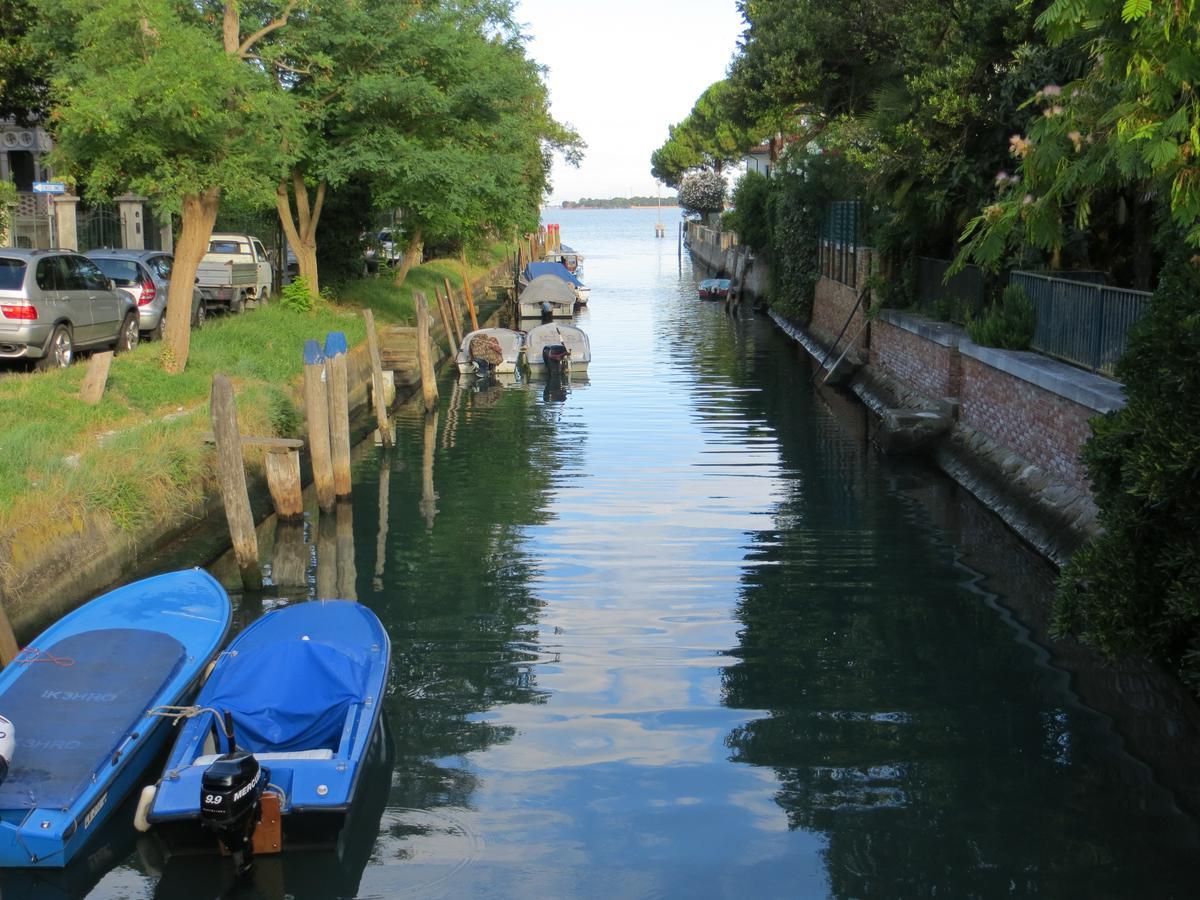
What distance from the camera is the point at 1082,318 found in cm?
1551

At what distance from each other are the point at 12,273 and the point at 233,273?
39.2 ft

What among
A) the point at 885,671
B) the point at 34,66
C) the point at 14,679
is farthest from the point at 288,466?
the point at 34,66

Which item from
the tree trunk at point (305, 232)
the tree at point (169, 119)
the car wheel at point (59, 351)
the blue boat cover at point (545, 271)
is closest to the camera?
the tree at point (169, 119)

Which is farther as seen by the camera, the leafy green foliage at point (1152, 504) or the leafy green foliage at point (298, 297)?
the leafy green foliage at point (298, 297)

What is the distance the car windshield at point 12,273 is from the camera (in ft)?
57.6

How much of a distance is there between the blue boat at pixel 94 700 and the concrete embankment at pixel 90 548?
772 millimetres

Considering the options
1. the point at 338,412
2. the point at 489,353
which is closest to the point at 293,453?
the point at 338,412

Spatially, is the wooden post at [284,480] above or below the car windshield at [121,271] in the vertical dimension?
below

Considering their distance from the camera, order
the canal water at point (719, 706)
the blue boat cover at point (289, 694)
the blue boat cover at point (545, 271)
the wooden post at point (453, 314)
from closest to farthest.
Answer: the canal water at point (719, 706), the blue boat cover at point (289, 694), the wooden post at point (453, 314), the blue boat cover at point (545, 271)

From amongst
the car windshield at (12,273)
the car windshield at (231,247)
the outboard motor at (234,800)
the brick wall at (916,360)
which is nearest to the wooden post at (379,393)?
the car windshield at (12,273)

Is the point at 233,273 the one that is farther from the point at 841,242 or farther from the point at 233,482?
the point at 233,482

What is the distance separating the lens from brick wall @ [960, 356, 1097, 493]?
47.2 feet

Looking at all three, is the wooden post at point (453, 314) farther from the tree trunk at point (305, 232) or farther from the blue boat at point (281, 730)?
the blue boat at point (281, 730)

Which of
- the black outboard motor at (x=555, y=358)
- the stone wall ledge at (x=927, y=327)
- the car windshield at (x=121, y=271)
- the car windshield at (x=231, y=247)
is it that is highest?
the car windshield at (x=231, y=247)
